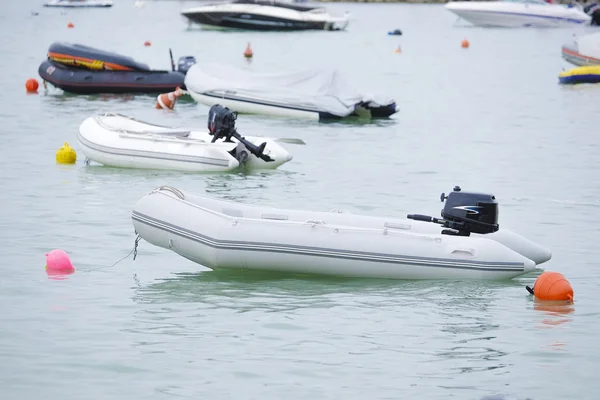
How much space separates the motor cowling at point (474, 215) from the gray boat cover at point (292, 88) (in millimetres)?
13291

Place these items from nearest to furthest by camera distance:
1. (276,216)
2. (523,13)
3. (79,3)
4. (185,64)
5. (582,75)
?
(276,216)
(185,64)
(582,75)
(523,13)
(79,3)

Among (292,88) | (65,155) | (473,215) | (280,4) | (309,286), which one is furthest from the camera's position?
(280,4)

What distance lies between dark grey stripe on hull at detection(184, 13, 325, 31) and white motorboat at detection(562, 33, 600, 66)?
24.1 m

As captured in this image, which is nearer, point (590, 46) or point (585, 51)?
point (590, 46)

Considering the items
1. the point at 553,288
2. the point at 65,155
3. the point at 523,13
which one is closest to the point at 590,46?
the point at 65,155

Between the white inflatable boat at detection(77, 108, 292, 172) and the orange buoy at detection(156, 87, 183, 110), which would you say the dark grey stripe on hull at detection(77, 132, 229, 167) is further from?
the orange buoy at detection(156, 87, 183, 110)

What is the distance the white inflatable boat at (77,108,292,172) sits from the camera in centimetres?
1944

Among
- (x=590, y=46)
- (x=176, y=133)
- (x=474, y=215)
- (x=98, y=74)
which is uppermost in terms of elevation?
(x=590, y=46)

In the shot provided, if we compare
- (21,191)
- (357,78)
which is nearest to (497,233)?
(21,191)

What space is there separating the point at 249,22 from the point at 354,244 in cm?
4906

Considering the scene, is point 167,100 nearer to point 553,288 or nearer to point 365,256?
point 365,256

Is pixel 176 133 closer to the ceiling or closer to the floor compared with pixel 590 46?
closer to the floor

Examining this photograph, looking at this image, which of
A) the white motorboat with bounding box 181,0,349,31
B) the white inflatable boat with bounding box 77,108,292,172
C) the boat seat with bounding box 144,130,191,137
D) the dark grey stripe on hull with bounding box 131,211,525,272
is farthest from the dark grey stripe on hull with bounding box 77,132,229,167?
the white motorboat with bounding box 181,0,349,31

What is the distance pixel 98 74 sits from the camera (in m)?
29.6
